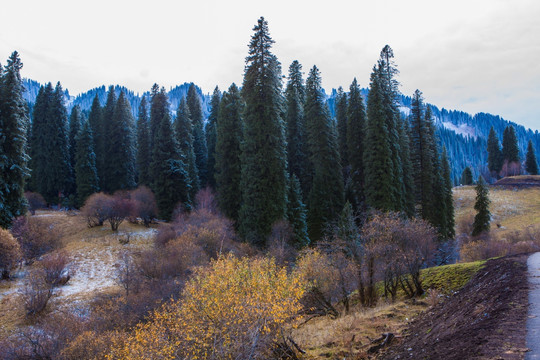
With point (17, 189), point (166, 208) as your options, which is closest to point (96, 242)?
point (17, 189)

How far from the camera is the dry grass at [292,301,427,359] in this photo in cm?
1324

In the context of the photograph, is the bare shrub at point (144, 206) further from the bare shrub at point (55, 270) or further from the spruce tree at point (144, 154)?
the bare shrub at point (55, 270)

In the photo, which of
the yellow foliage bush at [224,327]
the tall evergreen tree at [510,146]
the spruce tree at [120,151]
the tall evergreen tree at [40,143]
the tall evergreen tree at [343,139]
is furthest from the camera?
the tall evergreen tree at [510,146]

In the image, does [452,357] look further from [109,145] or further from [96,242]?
[109,145]

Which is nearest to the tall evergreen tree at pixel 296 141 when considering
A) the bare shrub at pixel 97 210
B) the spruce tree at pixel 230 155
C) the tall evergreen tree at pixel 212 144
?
the spruce tree at pixel 230 155

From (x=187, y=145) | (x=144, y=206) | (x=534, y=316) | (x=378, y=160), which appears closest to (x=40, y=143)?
(x=187, y=145)

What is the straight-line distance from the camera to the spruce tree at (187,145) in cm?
4884

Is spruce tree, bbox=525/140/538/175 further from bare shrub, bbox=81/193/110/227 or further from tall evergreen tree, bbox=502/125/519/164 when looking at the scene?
bare shrub, bbox=81/193/110/227

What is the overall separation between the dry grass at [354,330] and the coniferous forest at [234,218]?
44 cm

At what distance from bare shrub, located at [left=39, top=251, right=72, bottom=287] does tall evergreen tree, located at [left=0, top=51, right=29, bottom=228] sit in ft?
30.0

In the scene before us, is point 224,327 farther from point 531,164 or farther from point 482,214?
point 531,164

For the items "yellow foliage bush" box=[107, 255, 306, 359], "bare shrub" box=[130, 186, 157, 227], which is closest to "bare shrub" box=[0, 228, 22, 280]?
"bare shrub" box=[130, 186, 157, 227]

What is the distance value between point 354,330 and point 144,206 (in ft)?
104

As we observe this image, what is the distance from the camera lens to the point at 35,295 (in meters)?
21.4
